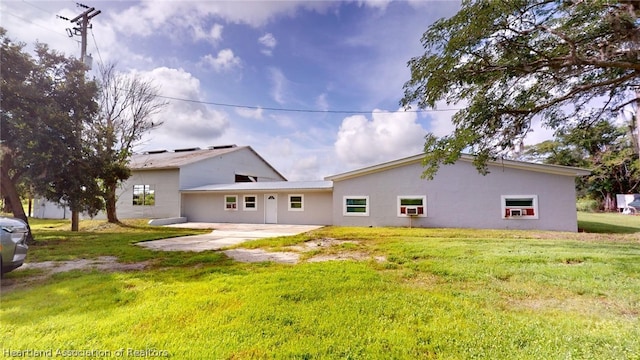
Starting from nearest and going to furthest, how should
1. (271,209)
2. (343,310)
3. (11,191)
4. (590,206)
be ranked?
(343,310), (11,191), (271,209), (590,206)

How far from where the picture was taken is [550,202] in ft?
40.9

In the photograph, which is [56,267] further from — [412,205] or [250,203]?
[412,205]

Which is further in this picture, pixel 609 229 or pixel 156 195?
pixel 156 195

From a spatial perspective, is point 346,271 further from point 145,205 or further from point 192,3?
point 145,205

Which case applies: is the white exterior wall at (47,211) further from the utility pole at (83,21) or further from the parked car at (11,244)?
the parked car at (11,244)

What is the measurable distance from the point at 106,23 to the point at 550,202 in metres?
21.5

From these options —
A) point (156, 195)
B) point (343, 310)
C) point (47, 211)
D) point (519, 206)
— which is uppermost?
point (156, 195)

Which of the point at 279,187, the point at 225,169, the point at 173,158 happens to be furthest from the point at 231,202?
the point at 173,158

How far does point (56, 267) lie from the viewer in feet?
20.7

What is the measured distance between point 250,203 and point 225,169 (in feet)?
18.6

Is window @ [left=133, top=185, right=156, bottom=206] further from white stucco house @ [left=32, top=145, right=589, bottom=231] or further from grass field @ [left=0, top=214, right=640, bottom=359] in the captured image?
grass field @ [left=0, top=214, right=640, bottom=359]

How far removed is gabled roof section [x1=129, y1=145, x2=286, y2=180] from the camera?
19.4 meters

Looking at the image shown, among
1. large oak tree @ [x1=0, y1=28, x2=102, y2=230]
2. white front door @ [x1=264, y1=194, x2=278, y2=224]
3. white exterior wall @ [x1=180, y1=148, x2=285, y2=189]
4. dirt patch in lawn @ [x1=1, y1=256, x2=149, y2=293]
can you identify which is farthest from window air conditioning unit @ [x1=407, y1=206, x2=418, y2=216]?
white exterior wall @ [x1=180, y1=148, x2=285, y2=189]

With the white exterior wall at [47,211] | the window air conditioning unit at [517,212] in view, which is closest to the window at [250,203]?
the window air conditioning unit at [517,212]
